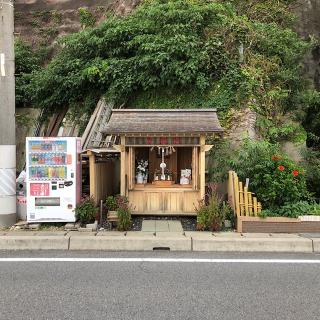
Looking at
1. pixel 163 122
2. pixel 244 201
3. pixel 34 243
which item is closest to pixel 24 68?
pixel 163 122

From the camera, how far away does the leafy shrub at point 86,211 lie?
9539 millimetres

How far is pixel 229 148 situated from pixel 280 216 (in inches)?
120

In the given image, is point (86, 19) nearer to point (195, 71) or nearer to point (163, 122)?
point (195, 71)

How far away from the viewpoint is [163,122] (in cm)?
1025

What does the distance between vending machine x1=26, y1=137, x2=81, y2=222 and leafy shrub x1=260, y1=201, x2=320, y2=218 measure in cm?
443

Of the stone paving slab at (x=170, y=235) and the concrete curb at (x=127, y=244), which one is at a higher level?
the stone paving slab at (x=170, y=235)

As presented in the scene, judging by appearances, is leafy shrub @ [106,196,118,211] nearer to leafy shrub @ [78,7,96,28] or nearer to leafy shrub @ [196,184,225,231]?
leafy shrub @ [196,184,225,231]

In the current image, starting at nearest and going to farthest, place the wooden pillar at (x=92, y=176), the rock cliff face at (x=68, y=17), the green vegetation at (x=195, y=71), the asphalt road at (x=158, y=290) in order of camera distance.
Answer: the asphalt road at (x=158, y=290), the wooden pillar at (x=92, y=176), the green vegetation at (x=195, y=71), the rock cliff face at (x=68, y=17)

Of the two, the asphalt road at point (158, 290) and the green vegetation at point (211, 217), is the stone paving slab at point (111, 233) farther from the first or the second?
the green vegetation at point (211, 217)

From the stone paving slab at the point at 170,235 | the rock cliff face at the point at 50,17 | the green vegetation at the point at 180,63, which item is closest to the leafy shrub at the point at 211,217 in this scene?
the stone paving slab at the point at 170,235

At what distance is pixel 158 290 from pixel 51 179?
4783mm

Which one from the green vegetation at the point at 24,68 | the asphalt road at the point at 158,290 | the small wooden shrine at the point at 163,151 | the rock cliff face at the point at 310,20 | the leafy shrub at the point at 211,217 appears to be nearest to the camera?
the asphalt road at the point at 158,290

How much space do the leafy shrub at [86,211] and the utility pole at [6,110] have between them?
1.59 m

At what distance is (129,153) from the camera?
35.5 ft
